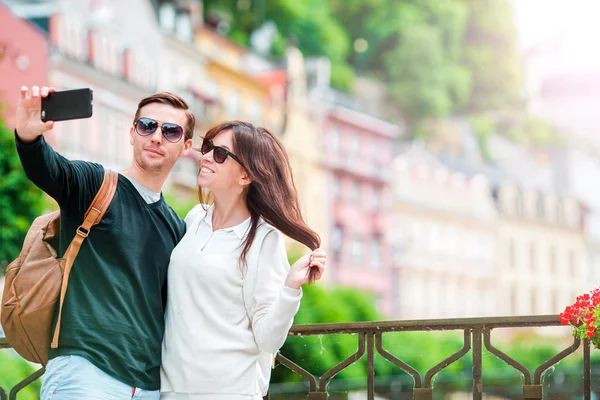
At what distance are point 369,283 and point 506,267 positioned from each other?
257 inches

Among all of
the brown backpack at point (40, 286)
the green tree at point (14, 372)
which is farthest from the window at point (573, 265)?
the brown backpack at point (40, 286)

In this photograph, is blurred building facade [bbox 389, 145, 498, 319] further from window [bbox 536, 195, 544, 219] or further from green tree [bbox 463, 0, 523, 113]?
green tree [bbox 463, 0, 523, 113]

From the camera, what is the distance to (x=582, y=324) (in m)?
3.24

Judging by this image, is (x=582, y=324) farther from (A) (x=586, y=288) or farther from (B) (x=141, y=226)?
(A) (x=586, y=288)

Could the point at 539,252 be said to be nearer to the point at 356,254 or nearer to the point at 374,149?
the point at 374,149

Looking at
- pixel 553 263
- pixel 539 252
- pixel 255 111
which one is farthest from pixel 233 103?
pixel 553 263

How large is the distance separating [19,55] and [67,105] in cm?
2289

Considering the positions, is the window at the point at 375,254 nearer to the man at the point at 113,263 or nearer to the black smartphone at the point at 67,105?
the man at the point at 113,263

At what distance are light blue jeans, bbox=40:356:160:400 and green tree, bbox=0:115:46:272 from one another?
1959 cm

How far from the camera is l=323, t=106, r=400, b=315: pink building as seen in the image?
1277 inches

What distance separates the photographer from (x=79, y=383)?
8.80 ft

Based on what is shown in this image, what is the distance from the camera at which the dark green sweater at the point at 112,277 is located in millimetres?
2725

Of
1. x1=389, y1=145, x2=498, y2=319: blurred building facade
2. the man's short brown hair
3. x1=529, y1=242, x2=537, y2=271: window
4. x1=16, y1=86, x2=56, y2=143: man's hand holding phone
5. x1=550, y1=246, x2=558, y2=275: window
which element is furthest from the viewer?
x1=529, y1=242, x2=537, y2=271: window

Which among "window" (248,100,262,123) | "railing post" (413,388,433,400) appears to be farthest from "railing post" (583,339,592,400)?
"window" (248,100,262,123)
